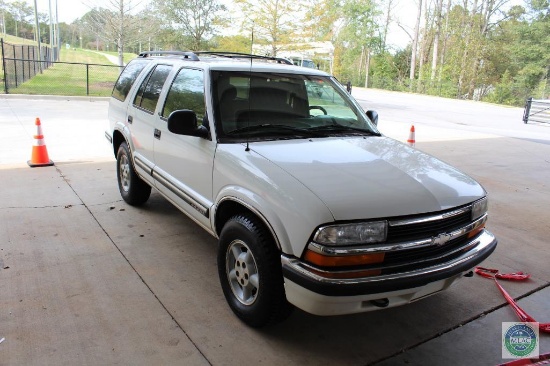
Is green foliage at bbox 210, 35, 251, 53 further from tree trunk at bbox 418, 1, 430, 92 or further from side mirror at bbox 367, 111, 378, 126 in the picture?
tree trunk at bbox 418, 1, 430, 92

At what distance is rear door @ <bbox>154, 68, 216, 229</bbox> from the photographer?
3.59 m

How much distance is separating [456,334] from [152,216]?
3.52 metres

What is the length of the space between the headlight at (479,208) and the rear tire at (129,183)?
3729mm

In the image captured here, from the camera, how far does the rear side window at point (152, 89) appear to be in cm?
461

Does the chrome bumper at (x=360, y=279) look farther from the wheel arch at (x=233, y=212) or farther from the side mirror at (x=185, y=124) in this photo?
the side mirror at (x=185, y=124)

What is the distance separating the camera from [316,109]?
4176mm

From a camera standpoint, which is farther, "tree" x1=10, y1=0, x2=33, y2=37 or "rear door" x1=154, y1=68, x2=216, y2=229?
"tree" x1=10, y1=0, x2=33, y2=37

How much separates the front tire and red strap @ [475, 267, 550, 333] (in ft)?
6.29

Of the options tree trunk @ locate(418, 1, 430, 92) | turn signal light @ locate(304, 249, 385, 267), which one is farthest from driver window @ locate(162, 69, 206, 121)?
tree trunk @ locate(418, 1, 430, 92)

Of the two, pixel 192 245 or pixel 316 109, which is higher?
pixel 316 109

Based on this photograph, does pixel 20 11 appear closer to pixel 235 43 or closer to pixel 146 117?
pixel 235 43

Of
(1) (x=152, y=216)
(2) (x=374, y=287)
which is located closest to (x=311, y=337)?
(2) (x=374, y=287)

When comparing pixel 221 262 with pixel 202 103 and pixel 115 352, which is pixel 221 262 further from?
pixel 202 103

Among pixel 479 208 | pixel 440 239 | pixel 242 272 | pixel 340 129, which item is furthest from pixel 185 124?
pixel 479 208
